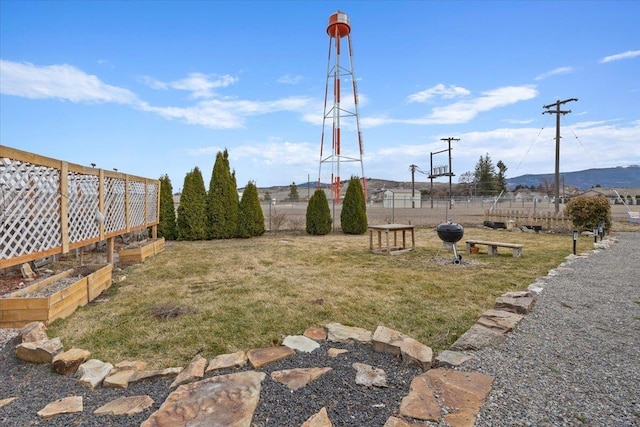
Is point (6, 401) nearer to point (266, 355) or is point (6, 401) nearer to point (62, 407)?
point (62, 407)

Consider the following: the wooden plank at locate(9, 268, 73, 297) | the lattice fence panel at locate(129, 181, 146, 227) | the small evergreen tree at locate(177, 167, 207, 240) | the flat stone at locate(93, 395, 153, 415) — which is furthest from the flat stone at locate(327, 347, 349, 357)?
the small evergreen tree at locate(177, 167, 207, 240)

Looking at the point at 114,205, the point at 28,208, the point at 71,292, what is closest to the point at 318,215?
the point at 114,205

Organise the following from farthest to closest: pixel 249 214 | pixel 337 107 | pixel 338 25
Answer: pixel 337 107 < pixel 338 25 < pixel 249 214

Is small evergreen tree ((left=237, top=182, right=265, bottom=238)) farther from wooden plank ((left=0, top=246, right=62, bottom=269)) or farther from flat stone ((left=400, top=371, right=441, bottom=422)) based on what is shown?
flat stone ((left=400, top=371, right=441, bottom=422))

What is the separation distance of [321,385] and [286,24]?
8.95 metres

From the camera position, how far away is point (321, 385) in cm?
204

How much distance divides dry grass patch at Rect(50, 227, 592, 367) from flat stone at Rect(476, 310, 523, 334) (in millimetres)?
194

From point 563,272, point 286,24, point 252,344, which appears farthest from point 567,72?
point 252,344

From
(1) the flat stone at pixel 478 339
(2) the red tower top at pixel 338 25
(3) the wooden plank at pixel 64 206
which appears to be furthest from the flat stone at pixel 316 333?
(2) the red tower top at pixel 338 25

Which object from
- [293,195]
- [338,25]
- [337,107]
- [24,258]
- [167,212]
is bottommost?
[24,258]

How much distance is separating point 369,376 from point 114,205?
549cm

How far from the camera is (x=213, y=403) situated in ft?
6.04

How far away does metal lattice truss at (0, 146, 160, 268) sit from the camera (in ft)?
10.9

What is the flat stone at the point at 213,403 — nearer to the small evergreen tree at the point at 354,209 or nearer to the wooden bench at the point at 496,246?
the wooden bench at the point at 496,246
